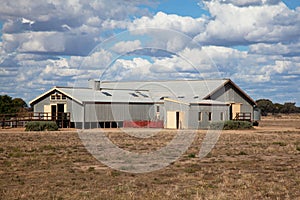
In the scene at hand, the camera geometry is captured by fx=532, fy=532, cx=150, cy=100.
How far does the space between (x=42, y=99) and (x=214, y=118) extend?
19.7 meters

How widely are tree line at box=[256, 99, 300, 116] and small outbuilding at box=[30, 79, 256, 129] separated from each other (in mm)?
95251

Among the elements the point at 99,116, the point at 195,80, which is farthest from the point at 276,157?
the point at 195,80

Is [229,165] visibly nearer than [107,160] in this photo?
Yes

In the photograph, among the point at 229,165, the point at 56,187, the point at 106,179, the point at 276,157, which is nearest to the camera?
the point at 56,187

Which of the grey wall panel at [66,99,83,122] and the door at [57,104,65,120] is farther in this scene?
the door at [57,104,65,120]

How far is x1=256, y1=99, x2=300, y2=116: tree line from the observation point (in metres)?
162

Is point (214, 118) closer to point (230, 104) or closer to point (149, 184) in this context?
point (230, 104)

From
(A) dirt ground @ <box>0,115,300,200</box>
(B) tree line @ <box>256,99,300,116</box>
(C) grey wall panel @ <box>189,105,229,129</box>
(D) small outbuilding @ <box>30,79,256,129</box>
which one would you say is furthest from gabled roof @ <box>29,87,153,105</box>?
(B) tree line @ <box>256,99,300,116</box>

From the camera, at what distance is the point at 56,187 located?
587 inches

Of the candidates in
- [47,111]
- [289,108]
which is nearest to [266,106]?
[289,108]

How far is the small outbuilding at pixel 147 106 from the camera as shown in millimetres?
56344

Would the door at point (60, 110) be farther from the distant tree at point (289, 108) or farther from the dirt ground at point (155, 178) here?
the distant tree at point (289, 108)

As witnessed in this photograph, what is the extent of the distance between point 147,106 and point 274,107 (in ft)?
377

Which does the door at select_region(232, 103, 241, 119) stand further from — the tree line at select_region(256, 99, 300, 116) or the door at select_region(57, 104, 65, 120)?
the tree line at select_region(256, 99, 300, 116)
